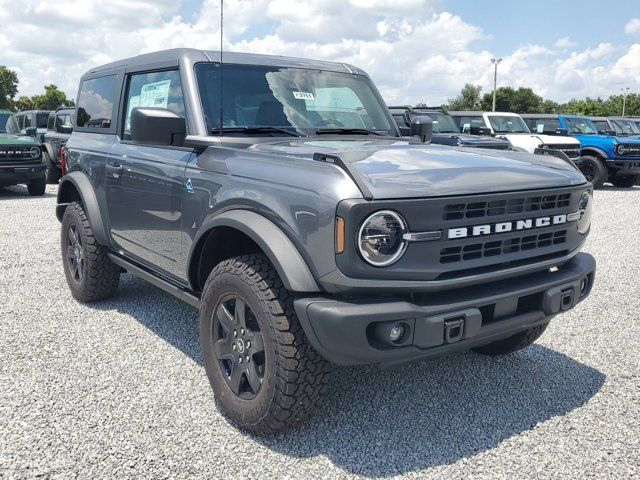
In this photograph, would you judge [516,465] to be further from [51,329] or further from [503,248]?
[51,329]

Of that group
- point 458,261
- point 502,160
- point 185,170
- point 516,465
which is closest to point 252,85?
point 185,170

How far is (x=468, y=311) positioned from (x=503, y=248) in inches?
16.7

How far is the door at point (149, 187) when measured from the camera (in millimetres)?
3592

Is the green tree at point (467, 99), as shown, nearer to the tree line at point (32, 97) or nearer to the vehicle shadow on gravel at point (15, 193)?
the tree line at point (32, 97)

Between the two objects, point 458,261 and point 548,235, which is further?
point 548,235

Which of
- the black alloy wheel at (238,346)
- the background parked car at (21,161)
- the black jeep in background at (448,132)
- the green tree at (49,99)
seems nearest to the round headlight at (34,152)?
the background parked car at (21,161)

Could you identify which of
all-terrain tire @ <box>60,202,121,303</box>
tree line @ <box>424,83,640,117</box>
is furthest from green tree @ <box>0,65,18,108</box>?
all-terrain tire @ <box>60,202,121,303</box>

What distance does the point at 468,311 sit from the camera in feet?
8.52

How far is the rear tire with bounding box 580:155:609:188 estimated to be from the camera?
587 inches

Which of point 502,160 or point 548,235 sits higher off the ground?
point 502,160

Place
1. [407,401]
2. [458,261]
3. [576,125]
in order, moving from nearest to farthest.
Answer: [458,261] → [407,401] → [576,125]

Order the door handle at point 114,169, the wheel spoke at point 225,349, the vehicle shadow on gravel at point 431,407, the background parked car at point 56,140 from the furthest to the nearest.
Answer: the background parked car at point 56,140 < the door handle at point 114,169 < the wheel spoke at point 225,349 < the vehicle shadow on gravel at point 431,407

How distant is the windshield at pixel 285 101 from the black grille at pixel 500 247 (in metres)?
1.44

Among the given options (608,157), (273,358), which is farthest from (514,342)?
(608,157)
